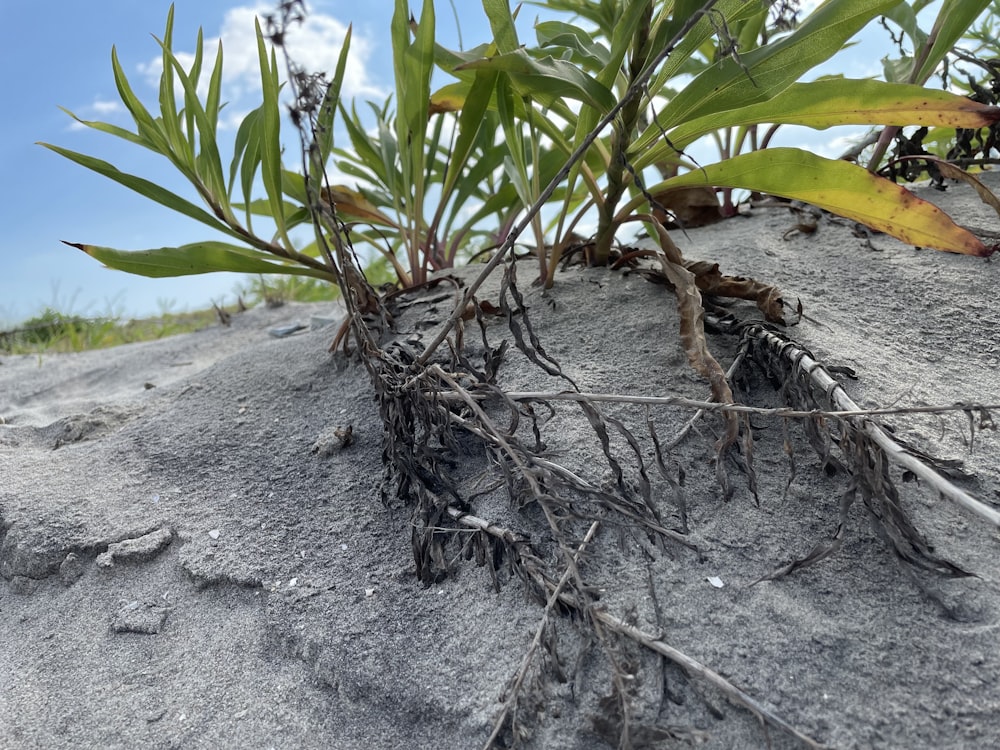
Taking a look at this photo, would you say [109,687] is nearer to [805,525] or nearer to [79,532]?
[79,532]

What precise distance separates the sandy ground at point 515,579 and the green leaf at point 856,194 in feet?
0.63

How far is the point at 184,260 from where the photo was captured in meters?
1.42

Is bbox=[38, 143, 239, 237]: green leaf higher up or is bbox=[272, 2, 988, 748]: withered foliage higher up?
bbox=[38, 143, 239, 237]: green leaf

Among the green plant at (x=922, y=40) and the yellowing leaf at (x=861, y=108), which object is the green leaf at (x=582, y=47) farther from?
the green plant at (x=922, y=40)

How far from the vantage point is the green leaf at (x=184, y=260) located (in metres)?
1.39

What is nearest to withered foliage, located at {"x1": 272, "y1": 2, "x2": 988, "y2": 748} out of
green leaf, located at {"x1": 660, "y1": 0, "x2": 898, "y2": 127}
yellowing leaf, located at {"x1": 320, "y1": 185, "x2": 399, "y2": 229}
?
green leaf, located at {"x1": 660, "y1": 0, "x2": 898, "y2": 127}

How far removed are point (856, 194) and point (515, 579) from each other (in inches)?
28.6

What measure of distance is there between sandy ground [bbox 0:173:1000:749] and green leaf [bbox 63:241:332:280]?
0.25 meters

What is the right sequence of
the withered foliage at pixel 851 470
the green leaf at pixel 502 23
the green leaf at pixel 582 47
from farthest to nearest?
the green leaf at pixel 582 47 → the green leaf at pixel 502 23 → the withered foliage at pixel 851 470

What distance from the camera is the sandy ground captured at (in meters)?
0.68

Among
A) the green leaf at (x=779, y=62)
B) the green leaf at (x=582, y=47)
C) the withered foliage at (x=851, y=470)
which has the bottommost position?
the withered foliage at (x=851, y=470)

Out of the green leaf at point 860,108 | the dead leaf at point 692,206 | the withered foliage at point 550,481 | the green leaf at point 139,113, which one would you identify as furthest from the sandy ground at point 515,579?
the green leaf at point 139,113

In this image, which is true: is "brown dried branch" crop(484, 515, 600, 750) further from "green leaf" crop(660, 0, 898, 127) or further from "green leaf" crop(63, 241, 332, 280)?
"green leaf" crop(63, 241, 332, 280)

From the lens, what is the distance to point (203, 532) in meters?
1.08
